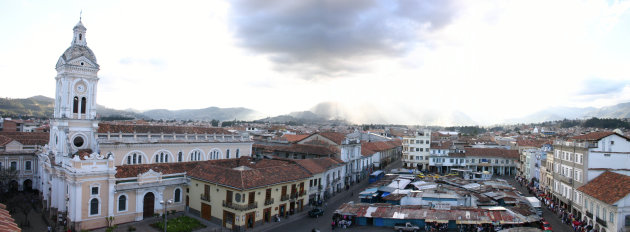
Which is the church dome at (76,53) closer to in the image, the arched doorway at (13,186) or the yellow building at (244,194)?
the yellow building at (244,194)

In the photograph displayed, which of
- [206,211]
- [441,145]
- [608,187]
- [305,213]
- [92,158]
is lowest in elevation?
[305,213]

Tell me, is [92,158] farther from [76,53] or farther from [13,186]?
[13,186]

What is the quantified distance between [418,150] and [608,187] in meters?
42.0

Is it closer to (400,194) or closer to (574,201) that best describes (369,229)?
(400,194)

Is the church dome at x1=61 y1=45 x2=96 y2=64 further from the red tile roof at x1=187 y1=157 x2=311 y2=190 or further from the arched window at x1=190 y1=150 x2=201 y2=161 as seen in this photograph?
the red tile roof at x1=187 y1=157 x2=311 y2=190

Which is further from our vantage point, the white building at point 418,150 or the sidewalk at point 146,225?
the white building at point 418,150

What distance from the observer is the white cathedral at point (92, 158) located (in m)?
29.5

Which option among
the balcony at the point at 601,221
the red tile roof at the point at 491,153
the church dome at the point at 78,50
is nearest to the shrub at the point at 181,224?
the church dome at the point at 78,50

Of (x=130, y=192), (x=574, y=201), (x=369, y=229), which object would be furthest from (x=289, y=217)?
(x=574, y=201)

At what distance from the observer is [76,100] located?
33906mm

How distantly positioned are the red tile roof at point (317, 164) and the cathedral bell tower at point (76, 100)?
19.8 metres

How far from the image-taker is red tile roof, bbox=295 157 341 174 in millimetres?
40250

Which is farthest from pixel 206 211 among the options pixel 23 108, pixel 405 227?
pixel 23 108

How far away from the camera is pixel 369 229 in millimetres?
31125
